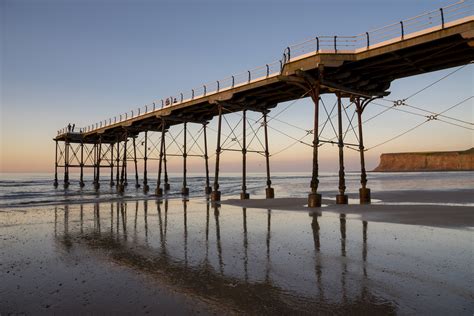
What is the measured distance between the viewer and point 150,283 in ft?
18.9

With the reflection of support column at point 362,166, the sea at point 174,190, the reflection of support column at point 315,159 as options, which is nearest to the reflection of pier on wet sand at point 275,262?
the reflection of support column at point 315,159

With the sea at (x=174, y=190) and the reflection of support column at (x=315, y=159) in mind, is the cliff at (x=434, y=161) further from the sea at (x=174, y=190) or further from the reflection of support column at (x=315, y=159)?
the reflection of support column at (x=315, y=159)

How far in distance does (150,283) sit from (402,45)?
1359cm

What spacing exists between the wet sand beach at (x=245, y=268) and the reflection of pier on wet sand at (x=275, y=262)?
0.02 metres

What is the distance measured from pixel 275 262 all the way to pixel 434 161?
660 feet

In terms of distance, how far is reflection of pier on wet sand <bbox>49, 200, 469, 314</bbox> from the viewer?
4.89 meters

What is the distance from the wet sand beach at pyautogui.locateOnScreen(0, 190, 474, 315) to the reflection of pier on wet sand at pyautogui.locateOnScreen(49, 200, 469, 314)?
0.02 metres

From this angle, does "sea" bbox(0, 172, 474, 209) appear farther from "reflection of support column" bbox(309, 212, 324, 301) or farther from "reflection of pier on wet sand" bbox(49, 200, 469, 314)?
"reflection of pier on wet sand" bbox(49, 200, 469, 314)

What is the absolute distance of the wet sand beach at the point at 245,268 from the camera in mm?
4758

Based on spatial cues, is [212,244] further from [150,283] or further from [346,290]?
[346,290]

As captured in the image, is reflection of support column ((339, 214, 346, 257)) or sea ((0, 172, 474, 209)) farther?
sea ((0, 172, 474, 209))

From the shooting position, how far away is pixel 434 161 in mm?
178500

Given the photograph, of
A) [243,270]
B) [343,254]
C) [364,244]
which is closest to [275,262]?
[243,270]

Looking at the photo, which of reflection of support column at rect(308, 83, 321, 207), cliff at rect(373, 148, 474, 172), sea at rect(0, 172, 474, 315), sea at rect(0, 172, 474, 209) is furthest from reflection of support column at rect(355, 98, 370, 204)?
cliff at rect(373, 148, 474, 172)
